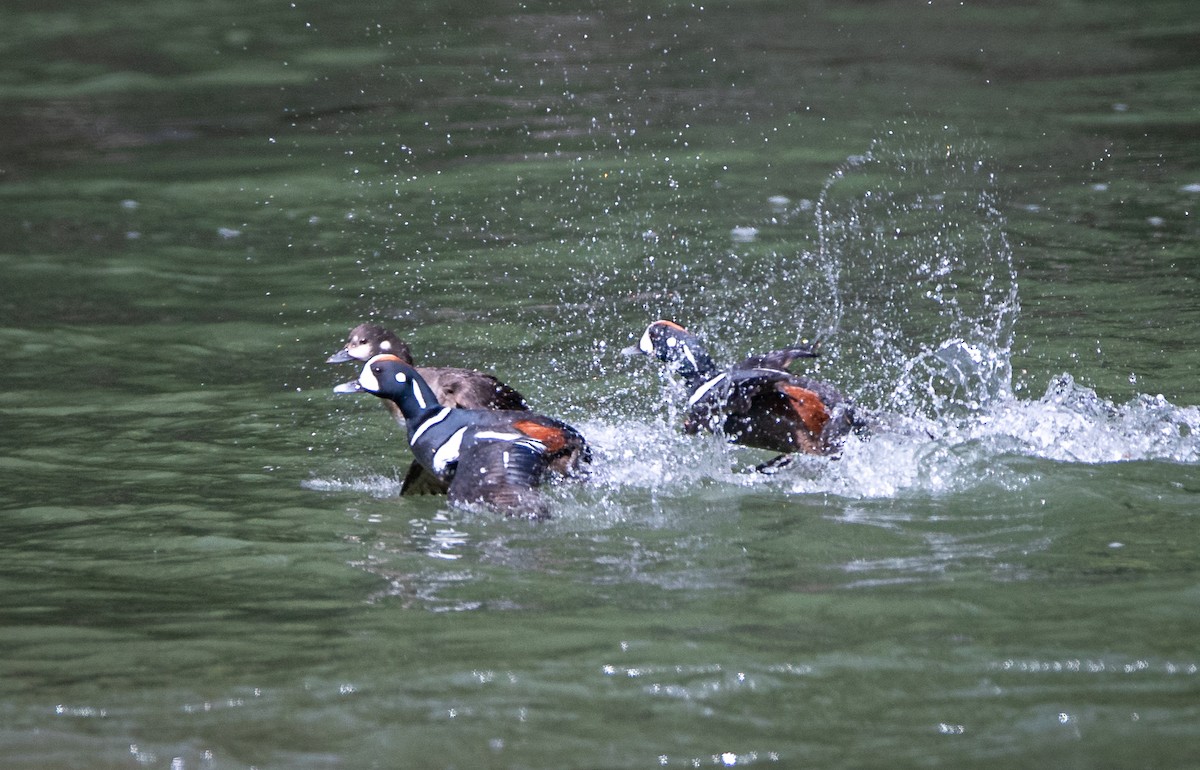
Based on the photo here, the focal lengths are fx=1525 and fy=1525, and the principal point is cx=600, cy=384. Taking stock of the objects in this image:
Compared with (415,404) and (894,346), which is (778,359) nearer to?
(894,346)

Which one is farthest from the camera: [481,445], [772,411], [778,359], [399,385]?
[778,359]

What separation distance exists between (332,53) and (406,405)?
1467 cm

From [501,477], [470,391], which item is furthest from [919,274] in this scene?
[501,477]

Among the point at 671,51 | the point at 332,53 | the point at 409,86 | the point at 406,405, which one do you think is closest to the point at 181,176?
the point at 409,86

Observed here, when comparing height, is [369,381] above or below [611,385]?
above

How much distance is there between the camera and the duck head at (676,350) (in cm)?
934

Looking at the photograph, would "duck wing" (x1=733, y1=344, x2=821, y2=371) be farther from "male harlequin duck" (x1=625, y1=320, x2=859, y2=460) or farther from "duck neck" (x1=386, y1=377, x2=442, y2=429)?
"duck neck" (x1=386, y1=377, x2=442, y2=429)

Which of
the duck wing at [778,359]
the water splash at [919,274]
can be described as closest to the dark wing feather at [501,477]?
the duck wing at [778,359]

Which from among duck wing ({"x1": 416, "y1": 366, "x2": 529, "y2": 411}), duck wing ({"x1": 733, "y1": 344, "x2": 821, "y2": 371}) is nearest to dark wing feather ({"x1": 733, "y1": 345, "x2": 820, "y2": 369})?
duck wing ({"x1": 733, "y1": 344, "x2": 821, "y2": 371})

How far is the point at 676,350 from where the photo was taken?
9.38m

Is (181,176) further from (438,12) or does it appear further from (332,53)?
(438,12)

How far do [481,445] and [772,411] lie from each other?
6.10ft

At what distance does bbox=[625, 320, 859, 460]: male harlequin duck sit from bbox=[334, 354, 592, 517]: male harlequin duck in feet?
2.90

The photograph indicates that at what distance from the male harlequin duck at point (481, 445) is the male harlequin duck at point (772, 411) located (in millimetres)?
884
